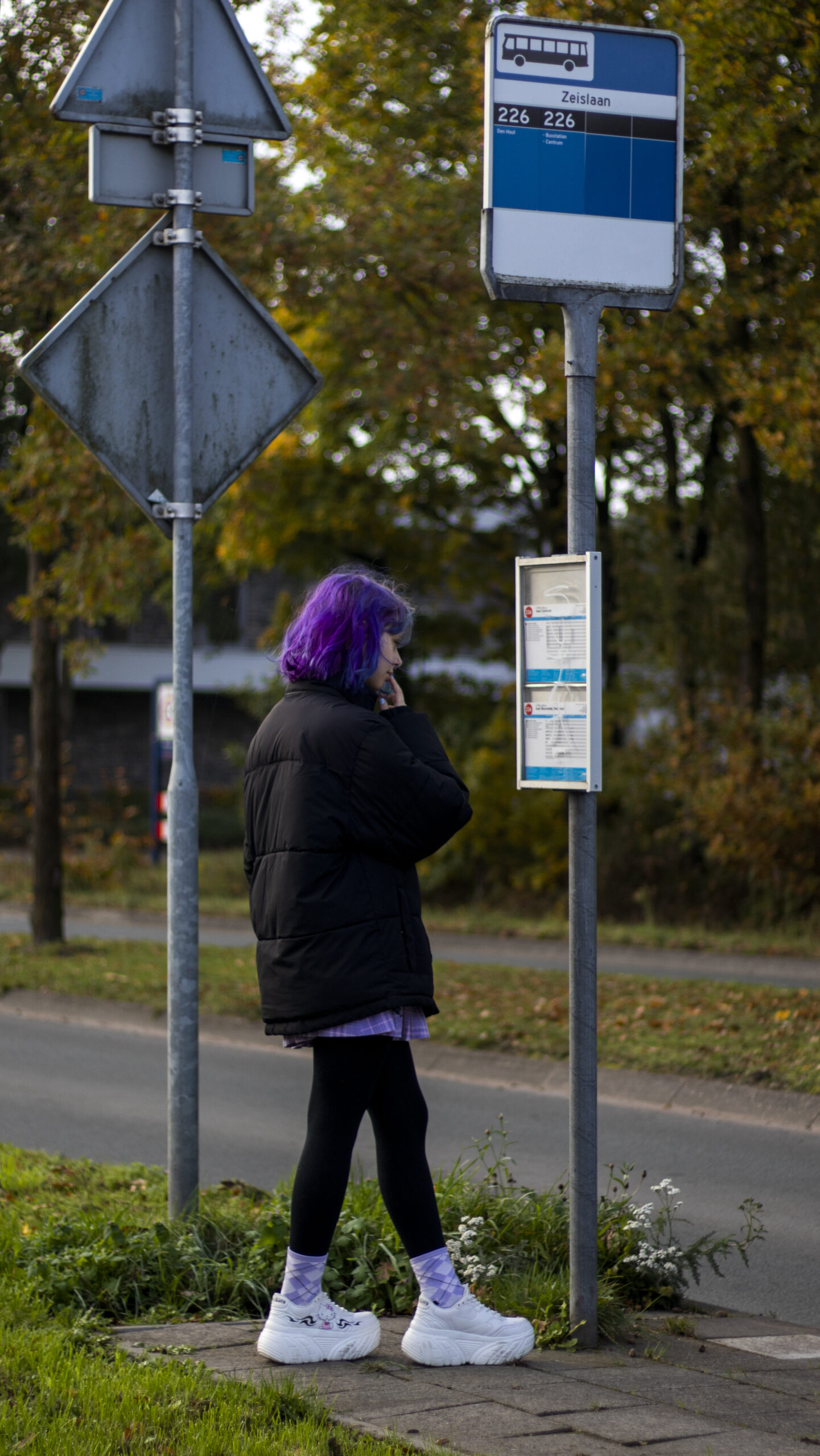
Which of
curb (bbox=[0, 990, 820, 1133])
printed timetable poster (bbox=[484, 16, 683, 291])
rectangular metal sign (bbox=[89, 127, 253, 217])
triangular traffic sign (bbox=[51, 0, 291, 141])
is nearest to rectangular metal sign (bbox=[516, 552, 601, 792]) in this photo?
printed timetable poster (bbox=[484, 16, 683, 291])

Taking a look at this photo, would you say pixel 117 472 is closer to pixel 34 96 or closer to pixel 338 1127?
pixel 338 1127

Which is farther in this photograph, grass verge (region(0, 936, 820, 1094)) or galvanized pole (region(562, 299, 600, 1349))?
grass verge (region(0, 936, 820, 1094))

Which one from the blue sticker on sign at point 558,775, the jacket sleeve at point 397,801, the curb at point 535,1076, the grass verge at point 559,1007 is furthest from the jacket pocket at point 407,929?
the grass verge at point 559,1007

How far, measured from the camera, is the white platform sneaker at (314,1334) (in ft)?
12.4

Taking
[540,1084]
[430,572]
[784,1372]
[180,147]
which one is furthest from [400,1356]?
[430,572]

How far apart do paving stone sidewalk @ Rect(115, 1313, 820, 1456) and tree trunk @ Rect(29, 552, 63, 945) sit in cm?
1032

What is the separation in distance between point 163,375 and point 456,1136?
3.92 meters

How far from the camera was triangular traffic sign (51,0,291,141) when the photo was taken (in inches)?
190

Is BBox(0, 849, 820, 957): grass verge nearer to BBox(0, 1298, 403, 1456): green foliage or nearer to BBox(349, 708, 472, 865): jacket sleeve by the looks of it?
BBox(349, 708, 472, 865): jacket sleeve

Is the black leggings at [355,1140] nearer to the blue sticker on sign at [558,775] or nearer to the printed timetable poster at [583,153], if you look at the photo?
the blue sticker on sign at [558,775]

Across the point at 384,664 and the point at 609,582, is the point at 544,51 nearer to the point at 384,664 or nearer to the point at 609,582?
the point at 384,664

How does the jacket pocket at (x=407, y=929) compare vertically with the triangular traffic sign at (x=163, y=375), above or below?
below

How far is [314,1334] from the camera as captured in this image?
12.5 ft

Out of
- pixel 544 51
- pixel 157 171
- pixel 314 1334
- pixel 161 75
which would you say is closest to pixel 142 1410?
pixel 314 1334
